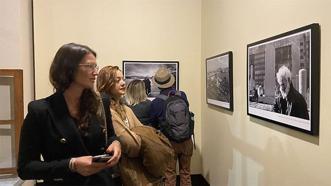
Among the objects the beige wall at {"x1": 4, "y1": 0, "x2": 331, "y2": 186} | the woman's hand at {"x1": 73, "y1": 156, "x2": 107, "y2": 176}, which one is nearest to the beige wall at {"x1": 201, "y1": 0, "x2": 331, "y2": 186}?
the beige wall at {"x1": 4, "y1": 0, "x2": 331, "y2": 186}

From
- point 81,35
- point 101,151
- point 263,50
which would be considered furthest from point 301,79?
point 81,35

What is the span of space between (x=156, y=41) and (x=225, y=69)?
143cm

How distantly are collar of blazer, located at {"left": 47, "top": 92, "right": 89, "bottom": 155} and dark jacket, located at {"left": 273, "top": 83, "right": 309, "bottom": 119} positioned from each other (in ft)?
4.39

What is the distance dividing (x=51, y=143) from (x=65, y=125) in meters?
0.10

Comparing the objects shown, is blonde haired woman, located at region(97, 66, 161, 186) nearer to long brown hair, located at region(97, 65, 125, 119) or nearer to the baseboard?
long brown hair, located at region(97, 65, 125, 119)

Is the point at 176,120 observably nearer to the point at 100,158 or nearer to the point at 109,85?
the point at 109,85

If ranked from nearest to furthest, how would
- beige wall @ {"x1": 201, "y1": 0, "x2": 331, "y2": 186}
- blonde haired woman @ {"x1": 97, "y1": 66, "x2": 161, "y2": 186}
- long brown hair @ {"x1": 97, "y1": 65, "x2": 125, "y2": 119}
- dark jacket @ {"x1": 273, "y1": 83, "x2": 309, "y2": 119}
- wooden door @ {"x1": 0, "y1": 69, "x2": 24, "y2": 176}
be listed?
1. beige wall @ {"x1": 201, "y1": 0, "x2": 331, "y2": 186}
2. dark jacket @ {"x1": 273, "y1": 83, "x2": 309, "y2": 119}
3. blonde haired woman @ {"x1": 97, "y1": 66, "x2": 161, "y2": 186}
4. long brown hair @ {"x1": 97, "y1": 65, "x2": 125, "y2": 119}
5. wooden door @ {"x1": 0, "y1": 69, "x2": 24, "y2": 176}

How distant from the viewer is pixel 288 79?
6.76ft

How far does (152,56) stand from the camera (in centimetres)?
445

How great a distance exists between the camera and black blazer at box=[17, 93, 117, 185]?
1294 millimetres

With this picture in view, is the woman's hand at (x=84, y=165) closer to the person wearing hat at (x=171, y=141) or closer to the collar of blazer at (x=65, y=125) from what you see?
the collar of blazer at (x=65, y=125)

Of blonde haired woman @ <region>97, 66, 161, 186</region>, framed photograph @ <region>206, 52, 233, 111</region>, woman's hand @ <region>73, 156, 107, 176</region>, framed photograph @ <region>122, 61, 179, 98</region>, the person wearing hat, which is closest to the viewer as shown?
woman's hand @ <region>73, 156, 107, 176</region>

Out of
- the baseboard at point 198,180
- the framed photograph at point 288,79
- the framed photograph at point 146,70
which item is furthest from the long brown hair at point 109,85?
the baseboard at point 198,180

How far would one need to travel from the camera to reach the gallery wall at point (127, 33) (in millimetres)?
4168
